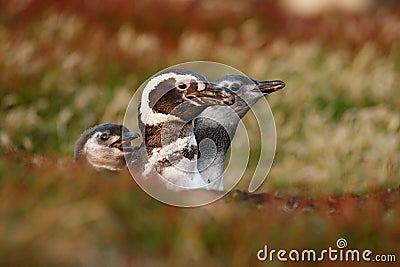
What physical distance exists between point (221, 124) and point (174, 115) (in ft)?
2.27

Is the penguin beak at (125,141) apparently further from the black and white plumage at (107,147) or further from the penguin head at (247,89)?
the penguin head at (247,89)

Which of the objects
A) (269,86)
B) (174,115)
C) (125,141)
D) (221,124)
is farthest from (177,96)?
(269,86)

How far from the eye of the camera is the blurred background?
3426mm

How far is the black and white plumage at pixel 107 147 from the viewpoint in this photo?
4777 mm

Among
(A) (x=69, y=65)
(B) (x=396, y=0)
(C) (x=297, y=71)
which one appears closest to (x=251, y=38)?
(C) (x=297, y=71)

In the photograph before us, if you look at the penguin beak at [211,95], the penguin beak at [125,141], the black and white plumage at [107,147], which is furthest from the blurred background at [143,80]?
the penguin beak at [211,95]

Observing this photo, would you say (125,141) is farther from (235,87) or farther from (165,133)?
(235,87)

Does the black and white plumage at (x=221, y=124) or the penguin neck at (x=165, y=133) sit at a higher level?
the black and white plumage at (x=221, y=124)

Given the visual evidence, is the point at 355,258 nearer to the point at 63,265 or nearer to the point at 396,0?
the point at 63,265

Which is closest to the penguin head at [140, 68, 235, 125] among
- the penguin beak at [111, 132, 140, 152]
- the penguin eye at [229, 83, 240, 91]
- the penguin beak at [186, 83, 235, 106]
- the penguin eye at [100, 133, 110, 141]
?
the penguin beak at [186, 83, 235, 106]

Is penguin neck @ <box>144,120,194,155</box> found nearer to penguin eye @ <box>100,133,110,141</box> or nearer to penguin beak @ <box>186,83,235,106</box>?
penguin beak @ <box>186,83,235,106</box>

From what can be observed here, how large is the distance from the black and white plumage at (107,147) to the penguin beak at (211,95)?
1.63 ft

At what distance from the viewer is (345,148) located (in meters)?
6.45

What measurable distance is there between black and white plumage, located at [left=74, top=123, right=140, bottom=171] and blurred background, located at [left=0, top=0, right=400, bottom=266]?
20 centimetres
